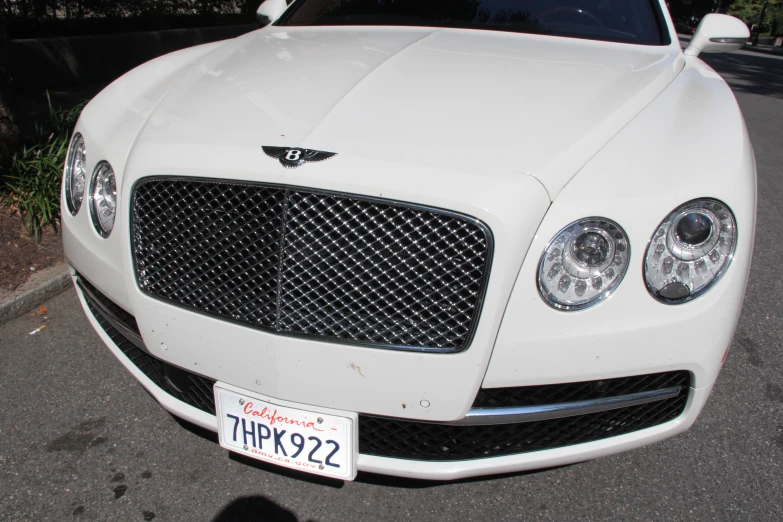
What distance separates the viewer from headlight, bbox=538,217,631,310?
1573 millimetres

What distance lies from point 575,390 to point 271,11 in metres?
2.63

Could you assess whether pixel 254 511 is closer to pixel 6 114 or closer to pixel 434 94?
pixel 434 94

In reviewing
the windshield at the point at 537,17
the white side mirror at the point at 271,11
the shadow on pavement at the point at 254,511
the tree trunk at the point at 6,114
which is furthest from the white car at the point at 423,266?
the tree trunk at the point at 6,114

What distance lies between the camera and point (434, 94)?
1.97m

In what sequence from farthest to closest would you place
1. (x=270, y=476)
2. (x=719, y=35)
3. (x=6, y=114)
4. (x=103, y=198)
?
1. (x=6, y=114)
2. (x=719, y=35)
3. (x=270, y=476)
4. (x=103, y=198)

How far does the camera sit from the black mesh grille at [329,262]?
1.55m

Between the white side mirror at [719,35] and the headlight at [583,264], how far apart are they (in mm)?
1908

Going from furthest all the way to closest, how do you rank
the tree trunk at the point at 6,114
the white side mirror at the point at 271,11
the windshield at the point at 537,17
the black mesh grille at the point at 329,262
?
the tree trunk at the point at 6,114
the white side mirror at the point at 271,11
the windshield at the point at 537,17
the black mesh grille at the point at 329,262

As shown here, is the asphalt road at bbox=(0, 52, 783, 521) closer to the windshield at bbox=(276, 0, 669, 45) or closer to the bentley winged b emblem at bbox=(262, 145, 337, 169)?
the bentley winged b emblem at bbox=(262, 145, 337, 169)

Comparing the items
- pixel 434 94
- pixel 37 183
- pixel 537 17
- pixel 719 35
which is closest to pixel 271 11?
pixel 537 17

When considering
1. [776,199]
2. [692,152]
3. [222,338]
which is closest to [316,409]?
[222,338]

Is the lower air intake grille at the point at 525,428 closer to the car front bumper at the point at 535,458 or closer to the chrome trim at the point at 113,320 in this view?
the car front bumper at the point at 535,458

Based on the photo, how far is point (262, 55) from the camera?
8.06ft

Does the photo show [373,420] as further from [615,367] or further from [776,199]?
[776,199]
